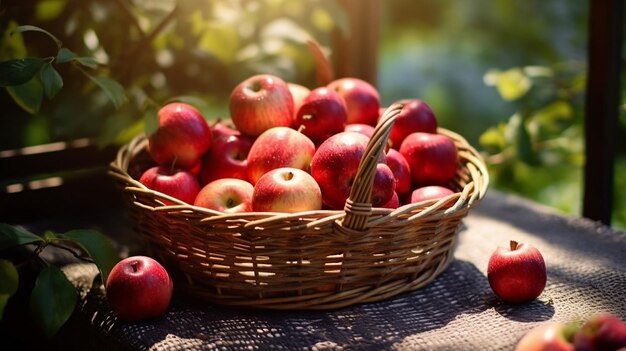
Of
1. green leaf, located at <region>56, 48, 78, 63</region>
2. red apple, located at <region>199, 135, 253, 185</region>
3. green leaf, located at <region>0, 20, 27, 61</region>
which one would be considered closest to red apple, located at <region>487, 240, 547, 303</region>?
red apple, located at <region>199, 135, 253, 185</region>

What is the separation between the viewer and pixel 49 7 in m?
1.87

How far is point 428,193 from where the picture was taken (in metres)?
1.41

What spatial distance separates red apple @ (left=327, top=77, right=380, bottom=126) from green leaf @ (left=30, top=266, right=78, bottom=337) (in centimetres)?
76

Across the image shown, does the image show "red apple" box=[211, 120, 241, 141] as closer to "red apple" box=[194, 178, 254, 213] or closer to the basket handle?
"red apple" box=[194, 178, 254, 213]

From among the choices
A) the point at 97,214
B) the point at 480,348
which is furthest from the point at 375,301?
the point at 97,214

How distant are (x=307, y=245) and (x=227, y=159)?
1.21 feet

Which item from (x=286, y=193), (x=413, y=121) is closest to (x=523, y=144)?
(x=413, y=121)

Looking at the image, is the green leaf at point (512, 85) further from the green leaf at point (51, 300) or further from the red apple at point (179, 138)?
the green leaf at point (51, 300)

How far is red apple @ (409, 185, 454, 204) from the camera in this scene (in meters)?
1.40

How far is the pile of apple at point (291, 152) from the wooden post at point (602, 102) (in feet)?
1.71

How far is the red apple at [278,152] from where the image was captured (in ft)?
4.50

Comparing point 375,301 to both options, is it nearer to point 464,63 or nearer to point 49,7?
point 49,7

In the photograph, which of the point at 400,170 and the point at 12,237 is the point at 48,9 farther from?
the point at 400,170

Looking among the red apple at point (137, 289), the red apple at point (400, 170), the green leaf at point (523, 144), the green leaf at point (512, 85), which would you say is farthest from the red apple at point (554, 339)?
the green leaf at point (512, 85)
